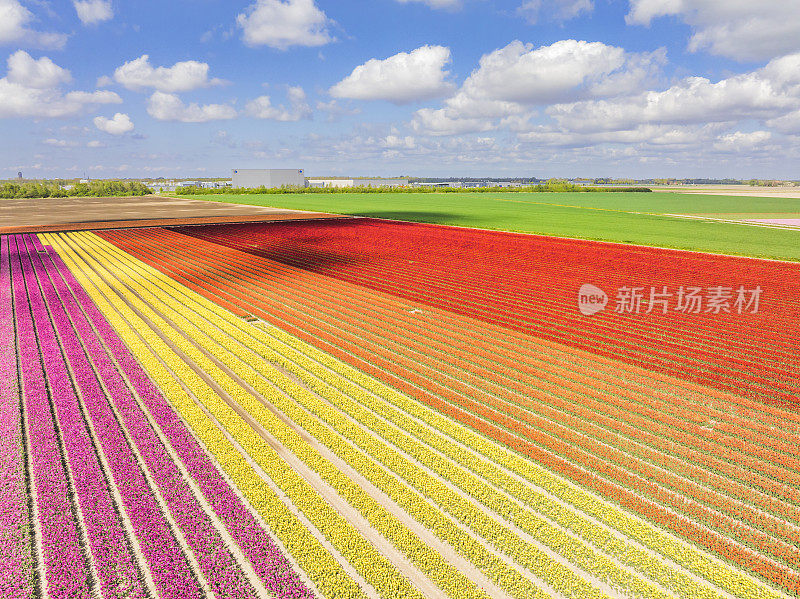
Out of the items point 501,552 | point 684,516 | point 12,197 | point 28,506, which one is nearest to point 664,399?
point 684,516

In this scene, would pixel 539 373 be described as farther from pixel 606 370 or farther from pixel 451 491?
pixel 451 491

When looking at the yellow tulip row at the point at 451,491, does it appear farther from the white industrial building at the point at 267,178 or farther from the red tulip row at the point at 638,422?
the white industrial building at the point at 267,178

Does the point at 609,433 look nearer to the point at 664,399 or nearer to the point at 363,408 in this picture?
the point at 664,399

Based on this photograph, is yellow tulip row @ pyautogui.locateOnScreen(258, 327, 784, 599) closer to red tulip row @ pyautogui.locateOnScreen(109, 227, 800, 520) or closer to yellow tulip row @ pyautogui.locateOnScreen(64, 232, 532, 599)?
yellow tulip row @ pyautogui.locateOnScreen(64, 232, 532, 599)

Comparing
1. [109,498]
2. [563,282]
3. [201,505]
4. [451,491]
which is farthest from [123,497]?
[563,282]

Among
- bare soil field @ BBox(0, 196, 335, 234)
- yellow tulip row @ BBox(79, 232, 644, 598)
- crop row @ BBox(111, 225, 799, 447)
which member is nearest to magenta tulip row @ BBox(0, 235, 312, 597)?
yellow tulip row @ BBox(79, 232, 644, 598)

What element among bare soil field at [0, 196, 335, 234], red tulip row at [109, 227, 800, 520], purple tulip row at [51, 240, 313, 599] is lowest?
red tulip row at [109, 227, 800, 520]
